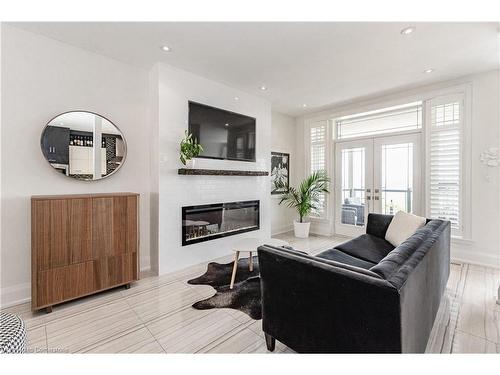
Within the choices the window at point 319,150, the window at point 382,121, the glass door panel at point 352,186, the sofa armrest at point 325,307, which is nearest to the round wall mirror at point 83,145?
the sofa armrest at point 325,307

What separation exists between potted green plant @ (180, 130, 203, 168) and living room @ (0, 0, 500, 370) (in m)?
0.02

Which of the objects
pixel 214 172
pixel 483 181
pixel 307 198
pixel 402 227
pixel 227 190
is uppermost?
pixel 214 172

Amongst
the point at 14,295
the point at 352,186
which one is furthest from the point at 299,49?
the point at 14,295

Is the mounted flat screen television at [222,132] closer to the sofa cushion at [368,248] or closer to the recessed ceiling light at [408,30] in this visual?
the sofa cushion at [368,248]

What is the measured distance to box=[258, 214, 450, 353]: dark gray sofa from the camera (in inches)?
45.1

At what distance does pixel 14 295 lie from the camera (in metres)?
2.43

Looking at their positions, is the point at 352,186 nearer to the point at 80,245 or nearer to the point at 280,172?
the point at 280,172

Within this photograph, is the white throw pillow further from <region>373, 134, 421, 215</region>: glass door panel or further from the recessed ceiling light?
the recessed ceiling light

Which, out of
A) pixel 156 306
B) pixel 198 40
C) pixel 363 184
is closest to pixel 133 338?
pixel 156 306

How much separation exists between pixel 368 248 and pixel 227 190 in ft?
7.15

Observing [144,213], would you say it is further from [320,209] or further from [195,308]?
[320,209]

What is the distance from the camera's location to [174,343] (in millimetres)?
1831
